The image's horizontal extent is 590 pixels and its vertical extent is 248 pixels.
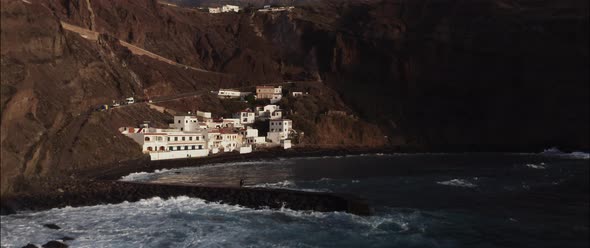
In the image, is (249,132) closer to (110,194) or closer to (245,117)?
(245,117)

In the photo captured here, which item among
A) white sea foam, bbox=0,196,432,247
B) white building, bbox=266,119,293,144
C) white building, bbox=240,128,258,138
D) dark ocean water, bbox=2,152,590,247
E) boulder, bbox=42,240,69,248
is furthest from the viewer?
white building, bbox=266,119,293,144

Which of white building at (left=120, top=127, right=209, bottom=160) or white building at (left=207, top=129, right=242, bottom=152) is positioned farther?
white building at (left=207, top=129, right=242, bottom=152)

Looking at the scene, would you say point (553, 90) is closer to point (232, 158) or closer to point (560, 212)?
point (232, 158)

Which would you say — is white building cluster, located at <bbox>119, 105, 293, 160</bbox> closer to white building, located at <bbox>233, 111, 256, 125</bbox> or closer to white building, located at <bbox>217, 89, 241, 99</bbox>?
white building, located at <bbox>233, 111, 256, 125</bbox>

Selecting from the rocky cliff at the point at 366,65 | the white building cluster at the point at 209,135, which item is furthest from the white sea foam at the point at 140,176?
the white building cluster at the point at 209,135

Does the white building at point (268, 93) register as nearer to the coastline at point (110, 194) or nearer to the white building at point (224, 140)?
the white building at point (224, 140)

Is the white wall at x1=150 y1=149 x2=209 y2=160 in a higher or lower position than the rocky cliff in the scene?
lower

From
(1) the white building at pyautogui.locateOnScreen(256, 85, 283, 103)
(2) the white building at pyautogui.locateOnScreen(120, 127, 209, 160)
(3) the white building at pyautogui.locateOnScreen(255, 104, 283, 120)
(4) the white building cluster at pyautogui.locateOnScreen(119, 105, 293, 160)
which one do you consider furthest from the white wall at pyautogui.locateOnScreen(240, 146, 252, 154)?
(1) the white building at pyautogui.locateOnScreen(256, 85, 283, 103)
